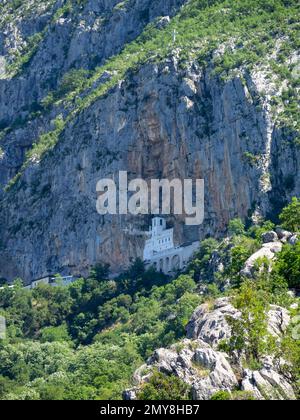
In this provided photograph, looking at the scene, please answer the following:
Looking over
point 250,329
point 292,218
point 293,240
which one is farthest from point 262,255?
point 250,329

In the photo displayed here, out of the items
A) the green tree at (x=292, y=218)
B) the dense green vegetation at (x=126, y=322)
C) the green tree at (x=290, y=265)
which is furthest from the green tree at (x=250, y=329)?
the green tree at (x=292, y=218)

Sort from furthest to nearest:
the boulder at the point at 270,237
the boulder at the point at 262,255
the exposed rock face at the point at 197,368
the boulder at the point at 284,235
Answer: the boulder at the point at 270,237 → the boulder at the point at 284,235 → the boulder at the point at 262,255 → the exposed rock face at the point at 197,368

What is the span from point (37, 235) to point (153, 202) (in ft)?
51.2

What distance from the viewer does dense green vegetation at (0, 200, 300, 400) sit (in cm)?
7006

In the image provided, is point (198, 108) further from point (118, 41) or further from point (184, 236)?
point (118, 41)

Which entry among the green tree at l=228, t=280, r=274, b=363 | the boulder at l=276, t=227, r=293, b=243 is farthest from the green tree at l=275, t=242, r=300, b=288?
the green tree at l=228, t=280, r=274, b=363

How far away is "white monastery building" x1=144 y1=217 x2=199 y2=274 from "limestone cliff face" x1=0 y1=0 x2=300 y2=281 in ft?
3.52

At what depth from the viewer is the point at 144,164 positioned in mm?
123250

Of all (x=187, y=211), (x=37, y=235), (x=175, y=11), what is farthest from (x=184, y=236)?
(x=175, y=11)

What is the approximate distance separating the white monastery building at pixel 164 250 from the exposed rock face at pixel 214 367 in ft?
138

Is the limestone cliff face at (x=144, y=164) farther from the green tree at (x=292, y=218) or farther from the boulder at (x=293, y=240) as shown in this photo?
the boulder at (x=293, y=240)

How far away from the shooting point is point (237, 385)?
65438 millimetres

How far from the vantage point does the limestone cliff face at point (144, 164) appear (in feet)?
377

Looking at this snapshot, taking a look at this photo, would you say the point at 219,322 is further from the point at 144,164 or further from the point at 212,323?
the point at 144,164
